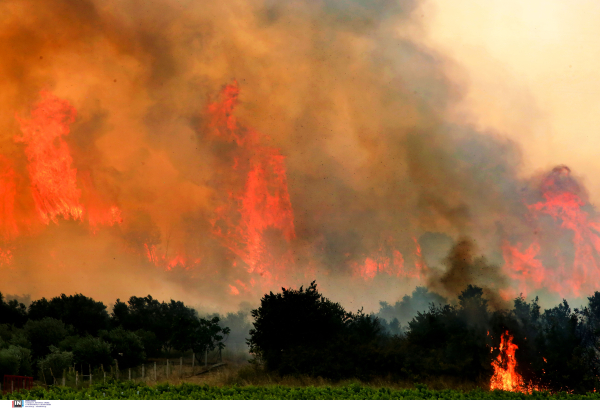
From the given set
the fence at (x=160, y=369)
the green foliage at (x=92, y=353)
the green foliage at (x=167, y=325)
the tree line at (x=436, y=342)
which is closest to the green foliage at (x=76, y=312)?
the green foliage at (x=167, y=325)

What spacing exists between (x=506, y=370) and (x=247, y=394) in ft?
41.0

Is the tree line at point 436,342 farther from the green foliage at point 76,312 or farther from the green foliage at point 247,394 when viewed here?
the green foliage at point 76,312

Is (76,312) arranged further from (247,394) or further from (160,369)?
(247,394)

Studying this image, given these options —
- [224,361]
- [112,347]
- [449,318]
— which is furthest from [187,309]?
[449,318]

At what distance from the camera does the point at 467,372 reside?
24.7m

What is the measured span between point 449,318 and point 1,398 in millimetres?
22411

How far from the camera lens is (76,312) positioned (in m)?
51.0

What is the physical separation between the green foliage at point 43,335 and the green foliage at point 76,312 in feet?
32.5

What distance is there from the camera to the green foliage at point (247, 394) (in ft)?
62.1

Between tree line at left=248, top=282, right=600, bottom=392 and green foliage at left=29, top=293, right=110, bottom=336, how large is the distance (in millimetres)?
25543

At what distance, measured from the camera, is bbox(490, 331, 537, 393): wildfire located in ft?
77.9

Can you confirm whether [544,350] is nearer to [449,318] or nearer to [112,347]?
[449,318]

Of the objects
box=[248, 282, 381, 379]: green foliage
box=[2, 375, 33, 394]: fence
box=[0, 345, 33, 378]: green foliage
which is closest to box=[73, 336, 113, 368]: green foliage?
box=[0, 345, 33, 378]: green foliage
